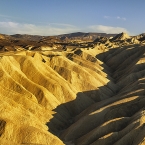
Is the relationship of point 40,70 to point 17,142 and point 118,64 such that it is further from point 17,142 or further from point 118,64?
point 118,64

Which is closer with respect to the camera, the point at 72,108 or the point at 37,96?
the point at 37,96

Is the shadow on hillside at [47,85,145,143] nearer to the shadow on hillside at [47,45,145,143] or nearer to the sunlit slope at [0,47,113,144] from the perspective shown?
the shadow on hillside at [47,45,145,143]

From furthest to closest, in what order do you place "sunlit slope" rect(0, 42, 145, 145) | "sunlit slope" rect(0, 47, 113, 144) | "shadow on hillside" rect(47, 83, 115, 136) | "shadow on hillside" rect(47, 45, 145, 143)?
"shadow on hillside" rect(47, 83, 115, 136) → "shadow on hillside" rect(47, 45, 145, 143) → "sunlit slope" rect(0, 47, 113, 144) → "sunlit slope" rect(0, 42, 145, 145)

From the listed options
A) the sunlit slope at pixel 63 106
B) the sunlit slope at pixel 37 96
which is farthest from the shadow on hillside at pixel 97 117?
the sunlit slope at pixel 37 96

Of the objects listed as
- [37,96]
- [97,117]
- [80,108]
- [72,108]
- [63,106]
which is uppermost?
[37,96]

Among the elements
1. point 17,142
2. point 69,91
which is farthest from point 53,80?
point 17,142

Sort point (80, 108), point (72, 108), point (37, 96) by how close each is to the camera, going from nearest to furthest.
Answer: point (37, 96) → point (72, 108) → point (80, 108)

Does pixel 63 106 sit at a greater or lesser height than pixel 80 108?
greater

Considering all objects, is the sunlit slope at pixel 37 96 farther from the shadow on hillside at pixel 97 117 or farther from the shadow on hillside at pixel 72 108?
the shadow on hillside at pixel 97 117

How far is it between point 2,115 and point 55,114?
11658 mm

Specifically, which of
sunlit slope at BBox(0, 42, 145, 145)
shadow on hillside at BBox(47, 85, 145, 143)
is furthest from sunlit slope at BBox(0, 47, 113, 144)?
shadow on hillside at BBox(47, 85, 145, 143)

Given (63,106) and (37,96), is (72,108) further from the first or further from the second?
(37,96)

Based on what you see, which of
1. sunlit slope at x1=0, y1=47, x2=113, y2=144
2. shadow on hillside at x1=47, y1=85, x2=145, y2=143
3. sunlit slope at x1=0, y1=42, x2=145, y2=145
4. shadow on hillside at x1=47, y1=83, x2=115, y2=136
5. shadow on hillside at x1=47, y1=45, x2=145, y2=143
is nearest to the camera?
sunlit slope at x1=0, y1=42, x2=145, y2=145

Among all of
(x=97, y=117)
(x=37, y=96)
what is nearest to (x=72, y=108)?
(x=37, y=96)
